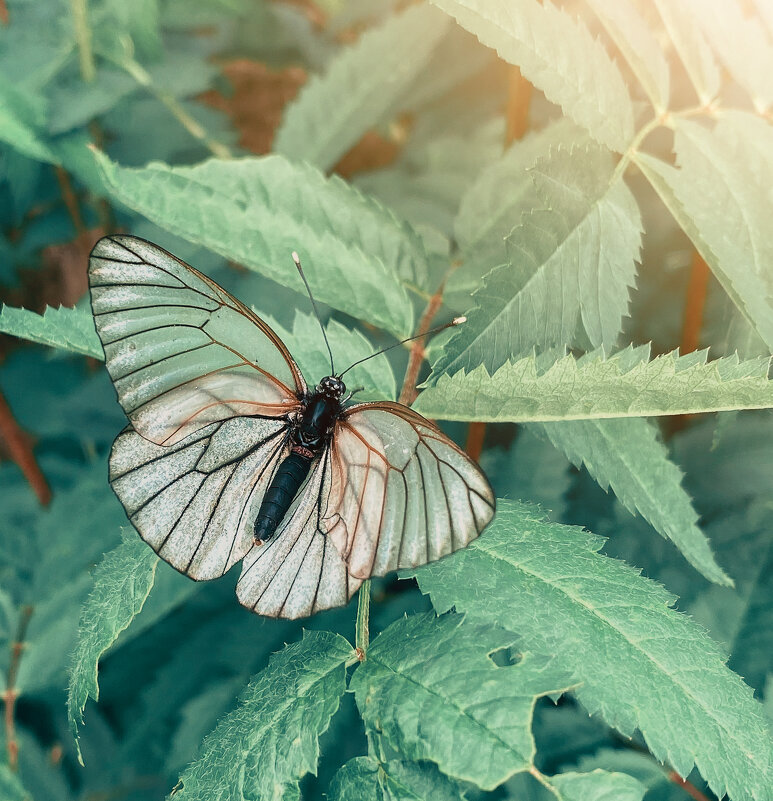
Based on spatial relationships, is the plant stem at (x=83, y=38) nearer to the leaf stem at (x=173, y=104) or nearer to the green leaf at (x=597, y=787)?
the leaf stem at (x=173, y=104)

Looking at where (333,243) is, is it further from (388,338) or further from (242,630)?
(242,630)

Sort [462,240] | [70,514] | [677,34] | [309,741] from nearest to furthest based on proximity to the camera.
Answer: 1. [309,741]
2. [677,34]
3. [462,240]
4. [70,514]

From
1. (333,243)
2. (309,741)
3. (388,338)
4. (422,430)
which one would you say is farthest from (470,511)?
(388,338)

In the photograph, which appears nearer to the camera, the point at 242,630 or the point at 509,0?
Answer: the point at 509,0

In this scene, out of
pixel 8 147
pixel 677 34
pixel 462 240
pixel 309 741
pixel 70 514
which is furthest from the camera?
pixel 8 147

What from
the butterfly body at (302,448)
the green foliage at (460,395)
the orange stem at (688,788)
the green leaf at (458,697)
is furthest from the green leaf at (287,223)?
the orange stem at (688,788)

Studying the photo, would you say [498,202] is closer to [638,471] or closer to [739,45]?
[739,45]

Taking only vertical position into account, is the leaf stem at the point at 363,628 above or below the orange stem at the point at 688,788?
above
